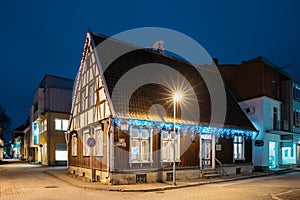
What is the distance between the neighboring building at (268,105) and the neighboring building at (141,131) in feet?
5.82

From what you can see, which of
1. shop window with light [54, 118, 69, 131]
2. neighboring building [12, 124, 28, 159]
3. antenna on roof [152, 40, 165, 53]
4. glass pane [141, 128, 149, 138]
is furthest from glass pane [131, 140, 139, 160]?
neighboring building [12, 124, 28, 159]

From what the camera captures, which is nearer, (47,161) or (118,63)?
(118,63)

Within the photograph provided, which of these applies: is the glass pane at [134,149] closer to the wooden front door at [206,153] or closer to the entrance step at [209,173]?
the entrance step at [209,173]

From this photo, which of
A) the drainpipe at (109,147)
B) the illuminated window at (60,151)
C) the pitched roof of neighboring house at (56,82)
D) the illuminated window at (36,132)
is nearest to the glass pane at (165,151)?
the drainpipe at (109,147)

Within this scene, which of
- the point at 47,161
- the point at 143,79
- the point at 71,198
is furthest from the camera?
the point at 47,161

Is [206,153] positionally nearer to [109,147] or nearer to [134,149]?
[134,149]

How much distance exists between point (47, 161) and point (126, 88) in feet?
72.5

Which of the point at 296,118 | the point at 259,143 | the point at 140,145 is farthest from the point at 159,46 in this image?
the point at 296,118

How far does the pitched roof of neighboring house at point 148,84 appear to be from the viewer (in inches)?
706

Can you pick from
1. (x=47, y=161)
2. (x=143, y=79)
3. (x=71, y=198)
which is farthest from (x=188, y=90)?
(x=47, y=161)

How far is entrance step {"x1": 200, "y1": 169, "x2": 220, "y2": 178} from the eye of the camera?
800 inches

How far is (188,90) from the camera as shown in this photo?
22.3 m

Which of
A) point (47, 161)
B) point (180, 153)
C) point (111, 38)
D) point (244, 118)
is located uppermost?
point (111, 38)

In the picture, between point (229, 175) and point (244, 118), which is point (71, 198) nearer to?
point (229, 175)
